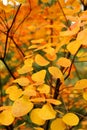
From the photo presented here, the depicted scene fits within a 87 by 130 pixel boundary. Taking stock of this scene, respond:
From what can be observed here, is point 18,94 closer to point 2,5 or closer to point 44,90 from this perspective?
point 44,90

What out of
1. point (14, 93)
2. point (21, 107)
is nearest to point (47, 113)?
point (21, 107)

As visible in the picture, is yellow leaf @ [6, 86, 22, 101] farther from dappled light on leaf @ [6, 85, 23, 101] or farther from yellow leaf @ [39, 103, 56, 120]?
yellow leaf @ [39, 103, 56, 120]

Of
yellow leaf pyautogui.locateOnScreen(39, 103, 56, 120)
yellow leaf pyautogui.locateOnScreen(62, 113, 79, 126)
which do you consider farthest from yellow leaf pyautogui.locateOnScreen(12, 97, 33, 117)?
yellow leaf pyautogui.locateOnScreen(62, 113, 79, 126)

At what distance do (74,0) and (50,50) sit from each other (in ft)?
1.88

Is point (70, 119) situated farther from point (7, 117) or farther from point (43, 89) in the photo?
point (7, 117)

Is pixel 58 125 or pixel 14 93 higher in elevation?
pixel 14 93

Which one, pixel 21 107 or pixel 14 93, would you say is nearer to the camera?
pixel 21 107

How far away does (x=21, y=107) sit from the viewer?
1206 millimetres

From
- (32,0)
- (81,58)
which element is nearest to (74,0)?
(32,0)

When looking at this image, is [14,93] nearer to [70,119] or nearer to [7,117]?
[7,117]

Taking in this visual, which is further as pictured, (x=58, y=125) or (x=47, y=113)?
(x=58, y=125)

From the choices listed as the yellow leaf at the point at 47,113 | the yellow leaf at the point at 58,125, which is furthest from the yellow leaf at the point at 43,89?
the yellow leaf at the point at 58,125

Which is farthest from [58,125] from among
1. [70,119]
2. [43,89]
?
[43,89]

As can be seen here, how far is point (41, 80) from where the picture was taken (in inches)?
51.0
